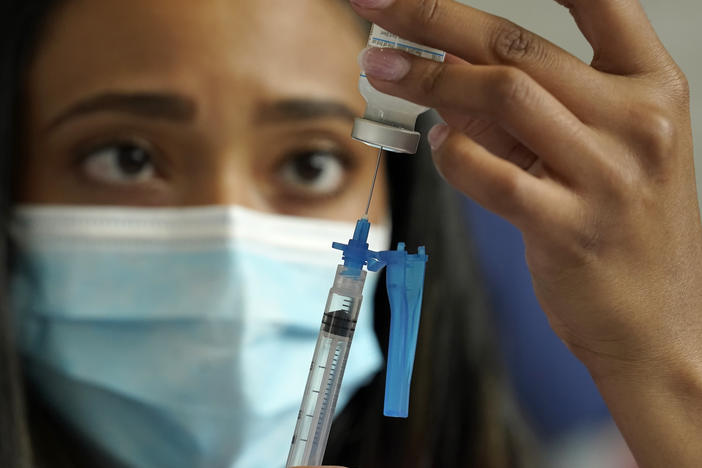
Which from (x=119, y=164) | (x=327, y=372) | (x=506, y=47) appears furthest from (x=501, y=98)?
(x=119, y=164)

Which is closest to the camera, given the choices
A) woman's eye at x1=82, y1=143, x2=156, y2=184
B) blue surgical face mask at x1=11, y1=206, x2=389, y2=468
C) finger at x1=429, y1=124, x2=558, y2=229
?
finger at x1=429, y1=124, x2=558, y2=229

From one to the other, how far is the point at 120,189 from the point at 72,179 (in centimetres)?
10

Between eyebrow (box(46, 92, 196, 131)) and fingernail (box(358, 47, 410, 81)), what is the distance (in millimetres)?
777

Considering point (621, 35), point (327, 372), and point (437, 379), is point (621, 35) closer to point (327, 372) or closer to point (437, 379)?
point (327, 372)

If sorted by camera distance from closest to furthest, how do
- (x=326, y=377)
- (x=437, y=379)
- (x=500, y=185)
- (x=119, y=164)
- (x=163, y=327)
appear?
(x=500, y=185)
(x=326, y=377)
(x=163, y=327)
(x=119, y=164)
(x=437, y=379)

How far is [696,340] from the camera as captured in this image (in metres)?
0.80

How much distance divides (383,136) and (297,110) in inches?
27.7

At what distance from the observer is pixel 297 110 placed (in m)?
1.44

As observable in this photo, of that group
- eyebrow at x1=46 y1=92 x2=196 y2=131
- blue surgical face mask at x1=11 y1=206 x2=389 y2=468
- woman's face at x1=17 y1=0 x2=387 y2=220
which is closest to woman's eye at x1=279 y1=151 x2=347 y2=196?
woman's face at x1=17 y1=0 x2=387 y2=220

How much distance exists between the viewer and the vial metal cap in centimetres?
76

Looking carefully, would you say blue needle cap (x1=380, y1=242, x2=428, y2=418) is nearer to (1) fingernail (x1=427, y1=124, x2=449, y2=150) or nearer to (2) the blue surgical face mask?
(1) fingernail (x1=427, y1=124, x2=449, y2=150)

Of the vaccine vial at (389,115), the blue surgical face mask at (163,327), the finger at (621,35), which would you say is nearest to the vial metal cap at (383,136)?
the vaccine vial at (389,115)

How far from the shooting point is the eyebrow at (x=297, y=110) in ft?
4.66

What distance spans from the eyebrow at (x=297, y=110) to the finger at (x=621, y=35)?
0.76 metres
